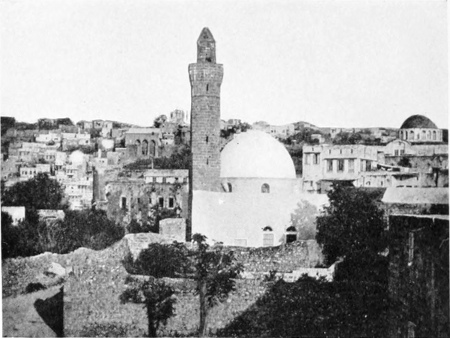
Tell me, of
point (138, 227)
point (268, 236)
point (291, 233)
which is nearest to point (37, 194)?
point (138, 227)

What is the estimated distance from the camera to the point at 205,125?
2255cm

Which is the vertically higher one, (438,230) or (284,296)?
(438,230)

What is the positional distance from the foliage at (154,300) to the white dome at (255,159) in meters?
10.2

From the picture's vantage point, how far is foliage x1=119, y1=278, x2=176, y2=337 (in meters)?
12.9

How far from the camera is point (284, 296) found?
41.8ft

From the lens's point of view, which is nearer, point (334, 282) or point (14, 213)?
point (334, 282)

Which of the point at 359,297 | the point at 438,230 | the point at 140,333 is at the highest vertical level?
the point at 438,230

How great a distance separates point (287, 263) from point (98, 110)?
18.1 feet

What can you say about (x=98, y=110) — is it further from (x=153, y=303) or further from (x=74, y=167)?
(x=74, y=167)

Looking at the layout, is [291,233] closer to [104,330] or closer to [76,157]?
[104,330]

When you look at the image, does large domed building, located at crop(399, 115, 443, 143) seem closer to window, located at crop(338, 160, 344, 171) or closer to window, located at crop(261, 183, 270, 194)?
window, located at crop(338, 160, 344, 171)

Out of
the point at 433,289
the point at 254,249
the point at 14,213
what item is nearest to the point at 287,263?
the point at 254,249

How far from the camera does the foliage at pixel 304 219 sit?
2052 centimetres

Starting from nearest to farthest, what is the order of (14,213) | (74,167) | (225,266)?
(225,266)
(14,213)
(74,167)
